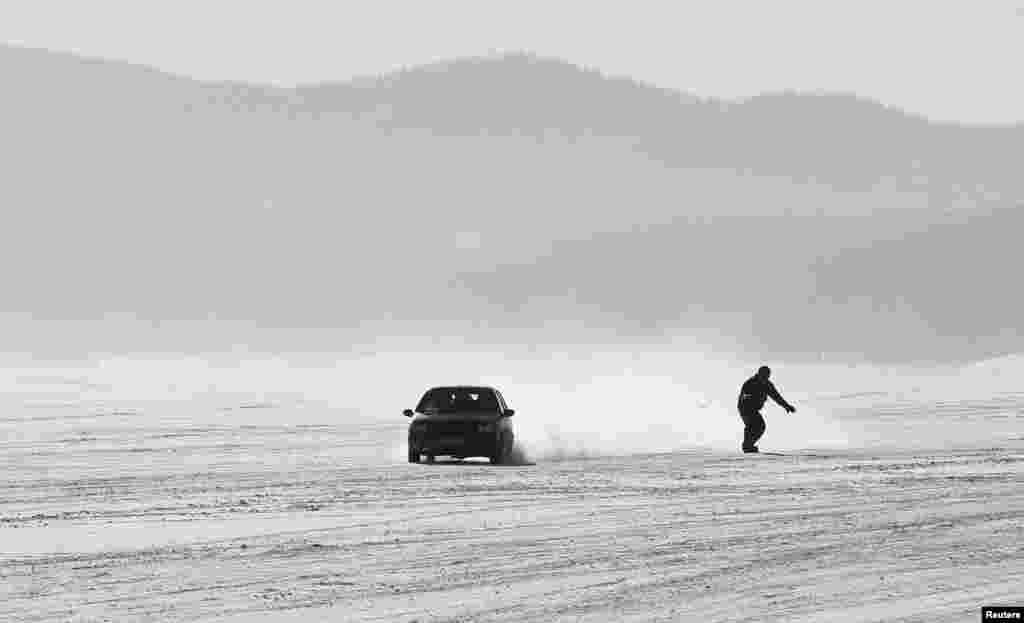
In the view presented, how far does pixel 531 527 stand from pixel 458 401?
12920 mm

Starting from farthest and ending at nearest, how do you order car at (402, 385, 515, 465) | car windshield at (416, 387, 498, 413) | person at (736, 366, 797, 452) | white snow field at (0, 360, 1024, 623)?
person at (736, 366, 797, 452)
car windshield at (416, 387, 498, 413)
car at (402, 385, 515, 465)
white snow field at (0, 360, 1024, 623)

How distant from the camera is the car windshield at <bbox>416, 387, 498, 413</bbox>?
3366 centimetres

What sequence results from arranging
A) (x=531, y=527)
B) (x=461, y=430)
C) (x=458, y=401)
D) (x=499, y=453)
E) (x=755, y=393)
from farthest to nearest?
(x=755, y=393) → (x=458, y=401) → (x=499, y=453) → (x=461, y=430) → (x=531, y=527)

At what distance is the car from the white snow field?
0.62m

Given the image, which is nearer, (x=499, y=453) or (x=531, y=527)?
(x=531, y=527)

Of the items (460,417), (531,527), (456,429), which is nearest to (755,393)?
(460,417)

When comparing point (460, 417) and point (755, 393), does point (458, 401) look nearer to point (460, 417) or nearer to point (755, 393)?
point (460, 417)

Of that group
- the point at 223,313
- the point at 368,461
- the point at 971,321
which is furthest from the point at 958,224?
the point at 368,461

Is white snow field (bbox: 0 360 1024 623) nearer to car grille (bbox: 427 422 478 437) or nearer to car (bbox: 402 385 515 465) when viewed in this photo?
car (bbox: 402 385 515 465)

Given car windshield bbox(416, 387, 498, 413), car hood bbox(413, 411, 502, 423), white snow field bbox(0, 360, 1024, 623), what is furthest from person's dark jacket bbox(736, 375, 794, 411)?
car hood bbox(413, 411, 502, 423)

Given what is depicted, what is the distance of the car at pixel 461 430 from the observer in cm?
3284

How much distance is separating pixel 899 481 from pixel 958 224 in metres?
167

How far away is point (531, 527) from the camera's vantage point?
69.2 ft

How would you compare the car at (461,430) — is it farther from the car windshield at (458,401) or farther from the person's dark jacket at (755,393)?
the person's dark jacket at (755,393)
